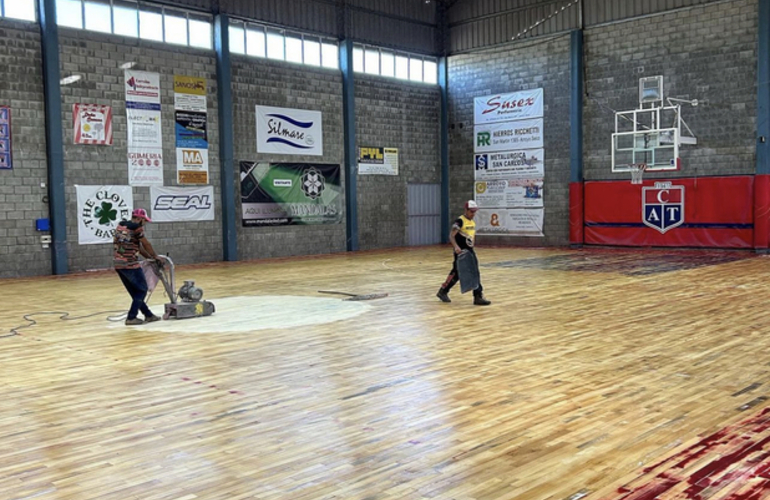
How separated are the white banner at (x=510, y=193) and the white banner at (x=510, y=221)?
8.9 inches

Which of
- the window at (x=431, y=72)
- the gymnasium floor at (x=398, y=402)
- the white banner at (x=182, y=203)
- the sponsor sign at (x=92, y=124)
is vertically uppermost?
the window at (x=431, y=72)

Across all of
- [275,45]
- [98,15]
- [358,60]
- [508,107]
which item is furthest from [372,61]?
[98,15]

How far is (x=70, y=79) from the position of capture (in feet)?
67.3

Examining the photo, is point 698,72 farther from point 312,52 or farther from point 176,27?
point 176,27

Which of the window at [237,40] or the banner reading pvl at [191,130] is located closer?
the banner reading pvl at [191,130]

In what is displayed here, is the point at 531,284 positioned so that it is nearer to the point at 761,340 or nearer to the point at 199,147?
the point at 761,340

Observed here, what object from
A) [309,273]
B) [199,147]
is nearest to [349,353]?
[309,273]

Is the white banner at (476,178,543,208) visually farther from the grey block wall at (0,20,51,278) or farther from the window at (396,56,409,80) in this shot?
the grey block wall at (0,20,51,278)

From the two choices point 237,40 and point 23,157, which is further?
point 237,40

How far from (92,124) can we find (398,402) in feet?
57.5

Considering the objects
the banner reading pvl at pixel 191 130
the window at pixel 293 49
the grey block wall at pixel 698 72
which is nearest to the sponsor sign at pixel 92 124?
the banner reading pvl at pixel 191 130

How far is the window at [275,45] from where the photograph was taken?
82.6 ft

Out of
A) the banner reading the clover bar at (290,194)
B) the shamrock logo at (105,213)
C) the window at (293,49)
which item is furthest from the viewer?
the window at (293,49)

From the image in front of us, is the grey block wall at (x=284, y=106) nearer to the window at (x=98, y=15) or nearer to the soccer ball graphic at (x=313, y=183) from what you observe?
the soccer ball graphic at (x=313, y=183)
